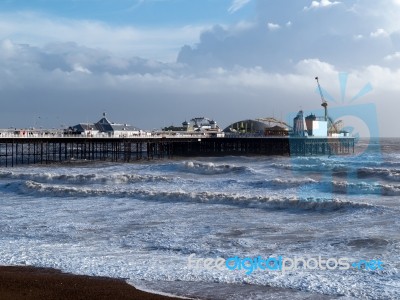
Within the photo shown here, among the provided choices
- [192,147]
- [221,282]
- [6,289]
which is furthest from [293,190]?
[192,147]

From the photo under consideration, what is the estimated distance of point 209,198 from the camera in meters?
22.0

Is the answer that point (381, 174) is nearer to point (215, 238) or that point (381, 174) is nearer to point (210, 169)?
point (210, 169)

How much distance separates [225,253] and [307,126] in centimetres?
6676

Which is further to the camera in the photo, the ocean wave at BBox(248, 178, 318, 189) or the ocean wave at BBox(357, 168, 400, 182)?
the ocean wave at BBox(357, 168, 400, 182)

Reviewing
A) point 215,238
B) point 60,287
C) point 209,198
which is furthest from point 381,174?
point 60,287

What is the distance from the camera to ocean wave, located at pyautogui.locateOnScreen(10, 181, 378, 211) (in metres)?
19.2

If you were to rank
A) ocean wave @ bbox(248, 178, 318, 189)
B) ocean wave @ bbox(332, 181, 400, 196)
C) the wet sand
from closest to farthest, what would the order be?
the wet sand
ocean wave @ bbox(332, 181, 400, 196)
ocean wave @ bbox(248, 178, 318, 189)

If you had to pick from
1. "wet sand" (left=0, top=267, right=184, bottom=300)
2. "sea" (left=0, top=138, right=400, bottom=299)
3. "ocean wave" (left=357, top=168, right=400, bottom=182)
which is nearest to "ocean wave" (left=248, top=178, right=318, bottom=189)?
"sea" (left=0, top=138, right=400, bottom=299)

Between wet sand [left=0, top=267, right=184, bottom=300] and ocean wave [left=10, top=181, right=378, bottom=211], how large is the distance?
11183 mm

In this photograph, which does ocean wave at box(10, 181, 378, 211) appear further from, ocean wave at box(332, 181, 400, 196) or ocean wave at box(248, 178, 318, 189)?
ocean wave at box(248, 178, 318, 189)

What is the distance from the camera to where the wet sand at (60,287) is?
28.1ft

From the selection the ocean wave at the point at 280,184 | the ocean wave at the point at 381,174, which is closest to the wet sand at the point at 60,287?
the ocean wave at the point at 280,184

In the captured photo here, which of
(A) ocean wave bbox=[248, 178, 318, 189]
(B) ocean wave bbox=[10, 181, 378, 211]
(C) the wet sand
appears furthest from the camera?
(A) ocean wave bbox=[248, 178, 318, 189]

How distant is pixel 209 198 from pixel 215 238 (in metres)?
8.59
